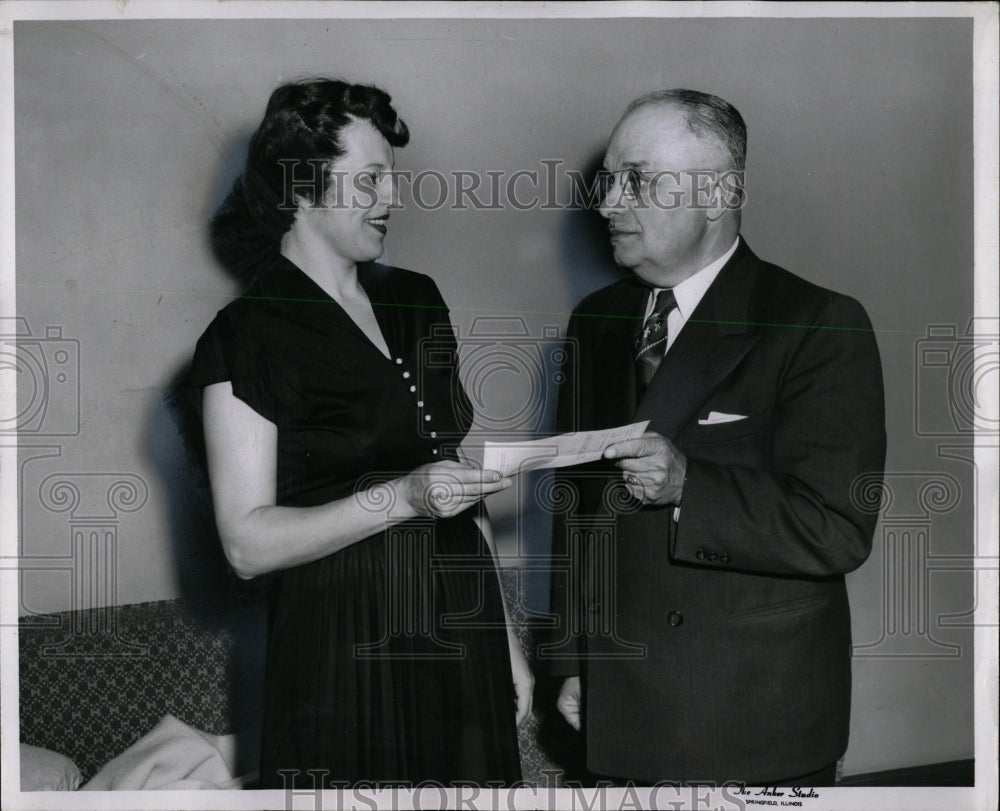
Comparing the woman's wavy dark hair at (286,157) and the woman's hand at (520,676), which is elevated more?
the woman's wavy dark hair at (286,157)

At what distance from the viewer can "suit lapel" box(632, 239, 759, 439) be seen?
2.12 meters

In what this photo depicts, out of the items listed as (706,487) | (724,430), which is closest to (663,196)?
(724,430)

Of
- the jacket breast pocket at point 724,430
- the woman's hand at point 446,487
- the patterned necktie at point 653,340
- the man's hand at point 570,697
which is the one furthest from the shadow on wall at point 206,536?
the jacket breast pocket at point 724,430

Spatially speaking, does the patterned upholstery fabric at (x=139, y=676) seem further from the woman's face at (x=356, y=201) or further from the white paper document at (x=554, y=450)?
the woman's face at (x=356, y=201)

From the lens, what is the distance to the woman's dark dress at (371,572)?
2135mm

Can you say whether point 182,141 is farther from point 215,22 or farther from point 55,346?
point 55,346

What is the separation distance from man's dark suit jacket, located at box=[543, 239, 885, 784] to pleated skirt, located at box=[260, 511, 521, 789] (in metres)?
0.19

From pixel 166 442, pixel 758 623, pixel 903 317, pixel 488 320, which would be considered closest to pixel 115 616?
pixel 166 442

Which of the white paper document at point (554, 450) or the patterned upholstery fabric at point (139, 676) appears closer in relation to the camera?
the white paper document at point (554, 450)

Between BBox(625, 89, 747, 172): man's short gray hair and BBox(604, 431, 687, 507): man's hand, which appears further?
BBox(625, 89, 747, 172): man's short gray hair

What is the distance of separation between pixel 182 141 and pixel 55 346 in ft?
1.88

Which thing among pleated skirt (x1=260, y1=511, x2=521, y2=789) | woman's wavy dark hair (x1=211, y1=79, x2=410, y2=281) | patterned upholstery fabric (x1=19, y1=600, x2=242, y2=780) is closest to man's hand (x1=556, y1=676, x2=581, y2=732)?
pleated skirt (x1=260, y1=511, x2=521, y2=789)

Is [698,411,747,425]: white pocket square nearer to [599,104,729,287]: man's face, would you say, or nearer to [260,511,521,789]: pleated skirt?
[599,104,729,287]: man's face

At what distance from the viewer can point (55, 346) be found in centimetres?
227
